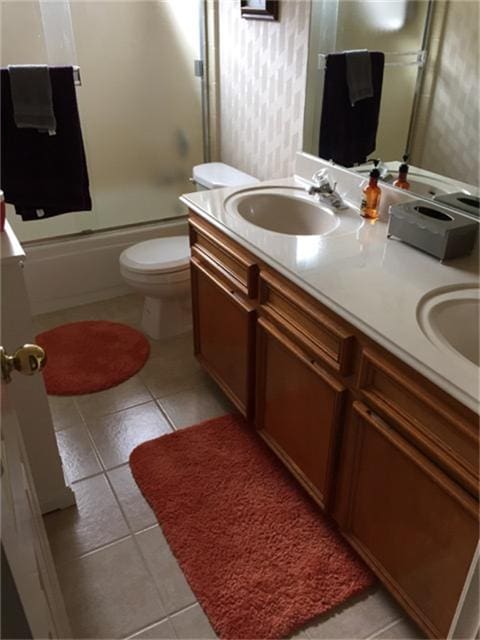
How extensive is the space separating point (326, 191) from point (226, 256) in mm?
454

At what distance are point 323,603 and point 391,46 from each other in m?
A: 1.73

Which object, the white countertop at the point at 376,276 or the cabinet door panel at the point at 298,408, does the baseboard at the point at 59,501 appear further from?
the white countertop at the point at 376,276

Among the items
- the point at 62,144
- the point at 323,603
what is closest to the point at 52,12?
the point at 62,144

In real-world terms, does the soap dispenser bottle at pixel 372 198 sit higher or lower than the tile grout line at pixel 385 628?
higher

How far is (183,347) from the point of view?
272 centimetres

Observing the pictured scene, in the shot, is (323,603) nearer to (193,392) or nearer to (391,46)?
(193,392)

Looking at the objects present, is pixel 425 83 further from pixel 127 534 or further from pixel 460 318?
pixel 127 534

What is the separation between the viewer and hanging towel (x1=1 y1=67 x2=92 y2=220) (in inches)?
94.1

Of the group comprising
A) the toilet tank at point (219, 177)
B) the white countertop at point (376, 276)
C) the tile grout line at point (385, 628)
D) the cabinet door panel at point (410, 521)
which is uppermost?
the white countertop at point (376, 276)

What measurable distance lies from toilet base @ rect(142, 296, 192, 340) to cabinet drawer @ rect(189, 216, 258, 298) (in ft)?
2.11

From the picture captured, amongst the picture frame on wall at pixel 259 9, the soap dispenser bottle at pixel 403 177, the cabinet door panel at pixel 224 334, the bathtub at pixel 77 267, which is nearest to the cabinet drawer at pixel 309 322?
the cabinet door panel at pixel 224 334

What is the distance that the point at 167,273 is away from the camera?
2.53 m

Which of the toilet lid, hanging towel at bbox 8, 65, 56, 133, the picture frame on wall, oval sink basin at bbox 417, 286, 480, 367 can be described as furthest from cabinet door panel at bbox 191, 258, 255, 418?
the picture frame on wall

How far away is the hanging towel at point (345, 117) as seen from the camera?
1.90m
